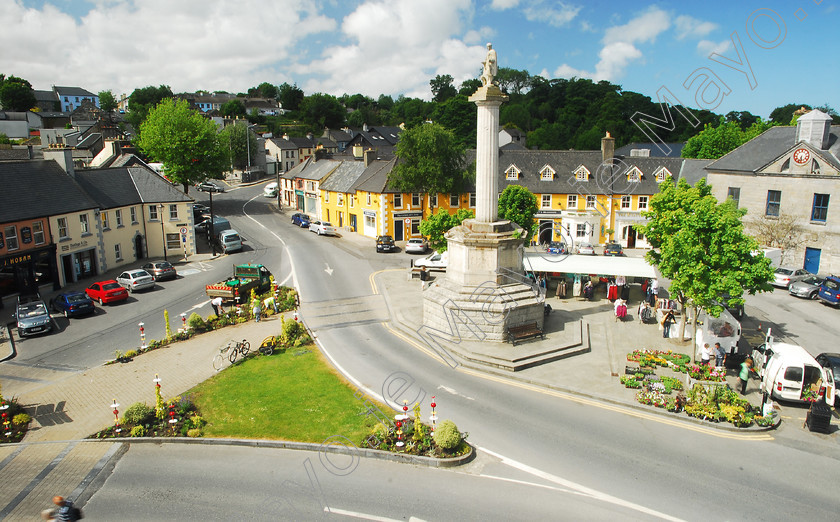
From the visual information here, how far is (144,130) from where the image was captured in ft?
206

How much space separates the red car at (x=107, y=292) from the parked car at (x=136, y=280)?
1.65 meters

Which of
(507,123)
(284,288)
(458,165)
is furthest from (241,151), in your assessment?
(284,288)

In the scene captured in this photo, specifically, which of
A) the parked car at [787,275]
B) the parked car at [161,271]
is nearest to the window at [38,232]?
the parked car at [161,271]

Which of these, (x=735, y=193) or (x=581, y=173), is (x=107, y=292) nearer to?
(x=581, y=173)

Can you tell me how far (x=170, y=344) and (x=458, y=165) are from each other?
34015 mm

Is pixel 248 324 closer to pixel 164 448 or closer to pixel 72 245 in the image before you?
pixel 164 448

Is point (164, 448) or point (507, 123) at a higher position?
point (507, 123)

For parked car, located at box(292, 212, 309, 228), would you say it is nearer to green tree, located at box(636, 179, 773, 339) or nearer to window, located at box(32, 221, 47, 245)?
window, located at box(32, 221, 47, 245)

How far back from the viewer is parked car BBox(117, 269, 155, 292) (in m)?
34.9

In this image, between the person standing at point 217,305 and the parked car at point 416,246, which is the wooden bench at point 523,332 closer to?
the person standing at point 217,305

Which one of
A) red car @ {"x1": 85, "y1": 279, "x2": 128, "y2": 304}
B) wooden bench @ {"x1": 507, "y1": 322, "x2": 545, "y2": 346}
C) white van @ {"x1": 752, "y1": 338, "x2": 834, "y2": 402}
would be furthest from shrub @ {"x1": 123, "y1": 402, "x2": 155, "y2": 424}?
white van @ {"x1": 752, "y1": 338, "x2": 834, "y2": 402}

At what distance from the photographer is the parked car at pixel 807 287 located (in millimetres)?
33469

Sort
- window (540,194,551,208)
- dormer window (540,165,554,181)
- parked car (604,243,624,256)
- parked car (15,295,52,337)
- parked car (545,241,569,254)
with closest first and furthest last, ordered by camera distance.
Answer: parked car (15,295,52,337), parked car (545,241,569,254), parked car (604,243,624,256), window (540,194,551,208), dormer window (540,165,554,181)

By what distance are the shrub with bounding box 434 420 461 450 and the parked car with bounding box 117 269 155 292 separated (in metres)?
27.2
